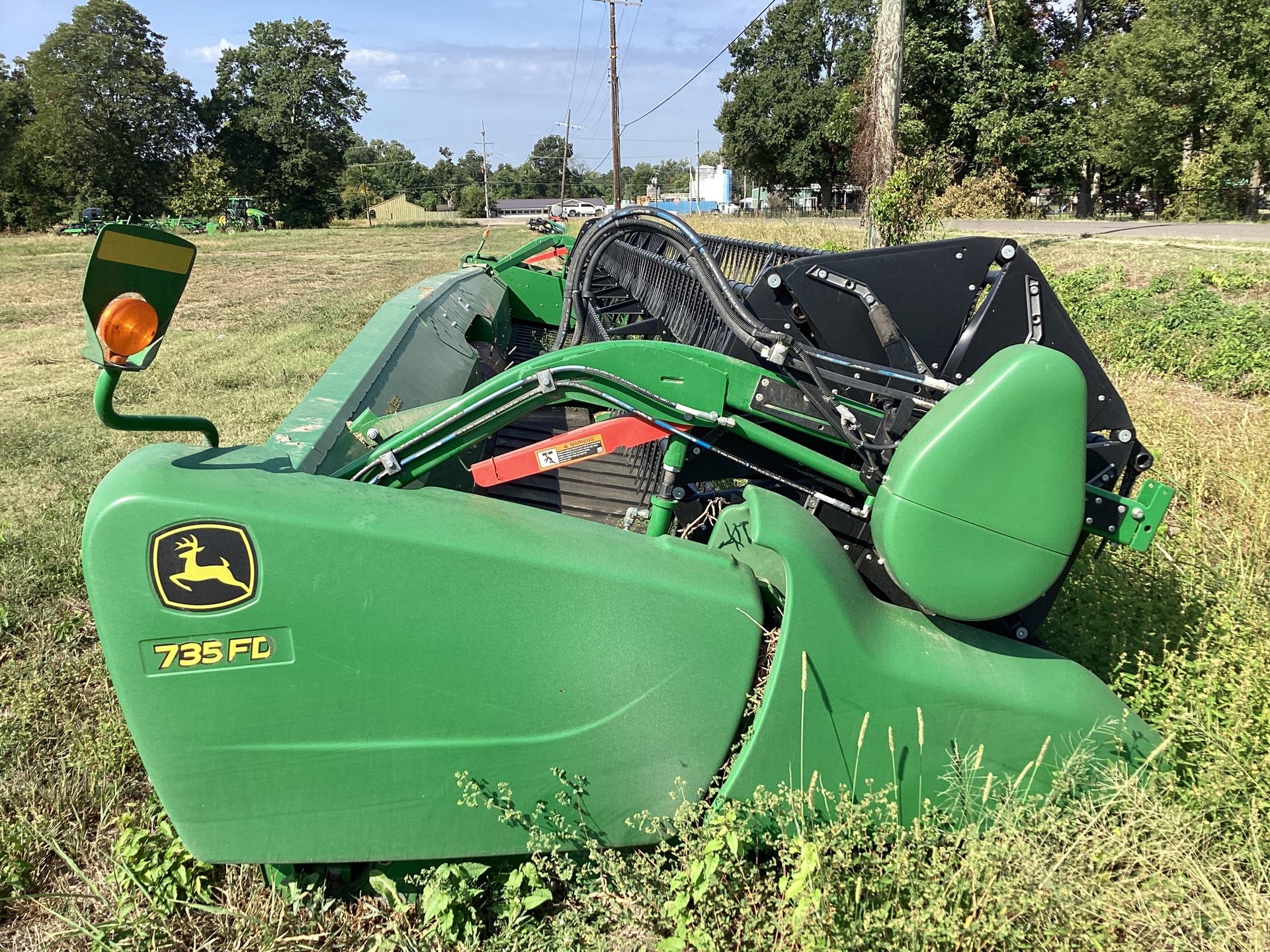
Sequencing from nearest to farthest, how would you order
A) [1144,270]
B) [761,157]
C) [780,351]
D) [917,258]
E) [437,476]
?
1. [780,351]
2. [917,258]
3. [437,476]
4. [1144,270]
5. [761,157]

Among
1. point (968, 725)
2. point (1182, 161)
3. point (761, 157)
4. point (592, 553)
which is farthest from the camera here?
point (761, 157)

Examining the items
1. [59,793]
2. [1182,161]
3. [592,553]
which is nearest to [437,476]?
[592,553]

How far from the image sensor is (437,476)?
9.50ft

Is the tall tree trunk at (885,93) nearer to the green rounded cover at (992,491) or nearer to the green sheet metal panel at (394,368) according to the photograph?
the green sheet metal panel at (394,368)

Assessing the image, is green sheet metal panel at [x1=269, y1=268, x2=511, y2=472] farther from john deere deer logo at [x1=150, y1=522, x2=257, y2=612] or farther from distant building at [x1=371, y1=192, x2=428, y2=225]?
distant building at [x1=371, y1=192, x2=428, y2=225]

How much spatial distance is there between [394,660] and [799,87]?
56954mm

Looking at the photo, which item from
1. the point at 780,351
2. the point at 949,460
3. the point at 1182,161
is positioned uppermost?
the point at 1182,161

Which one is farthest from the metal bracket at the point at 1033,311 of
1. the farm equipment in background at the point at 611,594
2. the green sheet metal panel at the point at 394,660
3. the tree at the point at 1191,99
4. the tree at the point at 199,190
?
the tree at the point at 199,190

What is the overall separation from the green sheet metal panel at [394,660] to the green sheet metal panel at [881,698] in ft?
0.38

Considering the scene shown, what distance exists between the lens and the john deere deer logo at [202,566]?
5.69 ft

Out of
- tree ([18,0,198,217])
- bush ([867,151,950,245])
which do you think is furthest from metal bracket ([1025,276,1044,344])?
tree ([18,0,198,217])

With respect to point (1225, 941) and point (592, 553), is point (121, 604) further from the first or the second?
point (1225, 941)

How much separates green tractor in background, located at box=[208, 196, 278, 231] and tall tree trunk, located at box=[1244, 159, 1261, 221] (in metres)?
46.1

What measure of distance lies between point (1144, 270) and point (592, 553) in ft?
35.4
